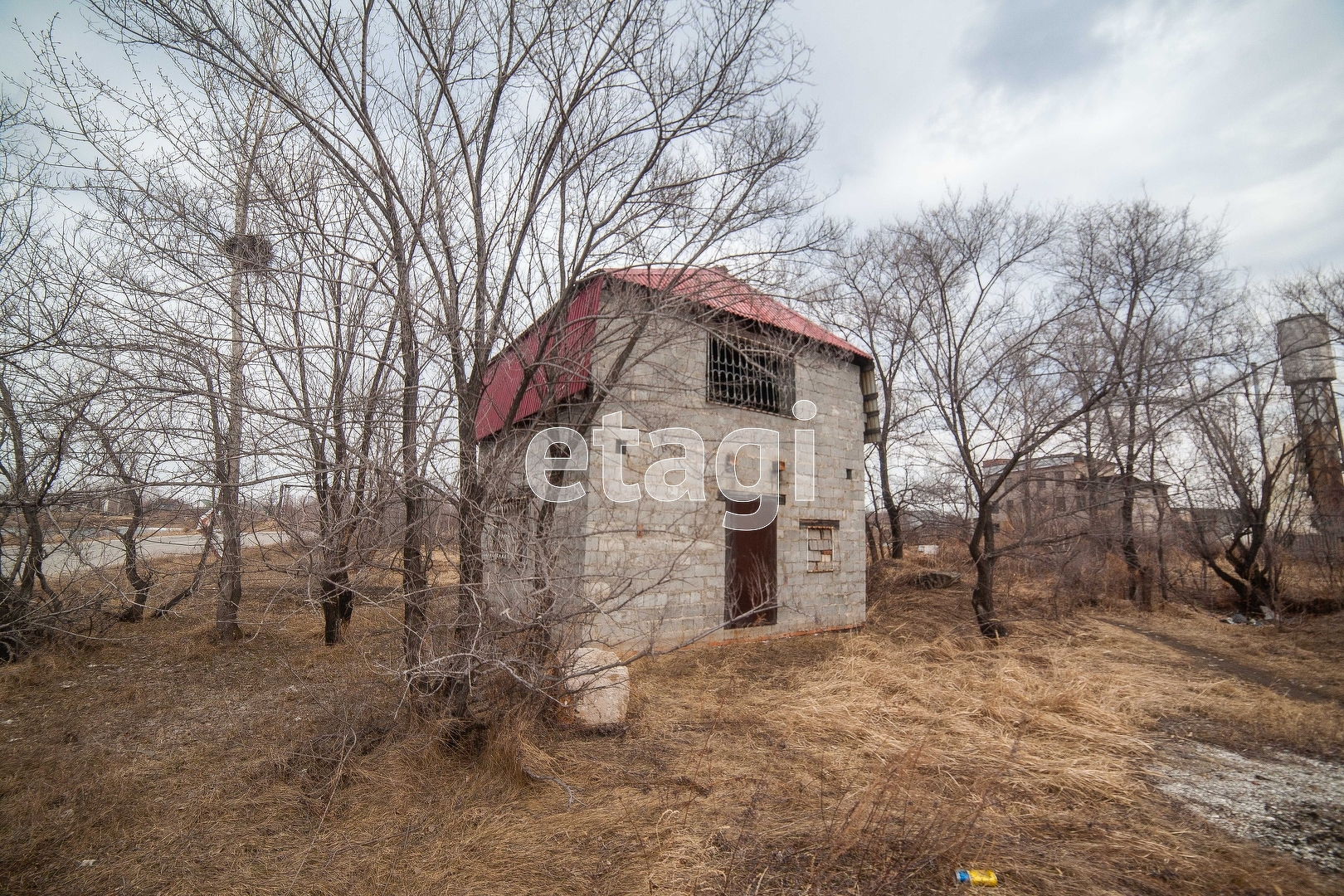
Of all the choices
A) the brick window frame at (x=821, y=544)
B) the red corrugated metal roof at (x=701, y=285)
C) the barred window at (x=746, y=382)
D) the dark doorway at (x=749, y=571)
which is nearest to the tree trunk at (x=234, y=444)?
the red corrugated metal roof at (x=701, y=285)

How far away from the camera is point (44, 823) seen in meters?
3.34

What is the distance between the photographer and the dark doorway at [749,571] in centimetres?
834

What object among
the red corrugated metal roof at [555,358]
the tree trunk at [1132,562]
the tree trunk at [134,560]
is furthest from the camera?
the tree trunk at [1132,562]

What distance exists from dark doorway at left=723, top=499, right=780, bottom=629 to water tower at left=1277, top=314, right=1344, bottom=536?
10.1 m

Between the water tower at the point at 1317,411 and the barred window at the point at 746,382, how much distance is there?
30.0ft

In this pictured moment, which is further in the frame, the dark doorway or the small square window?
the small square window

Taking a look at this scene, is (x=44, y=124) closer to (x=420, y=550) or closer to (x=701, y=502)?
(x=420, y=550)

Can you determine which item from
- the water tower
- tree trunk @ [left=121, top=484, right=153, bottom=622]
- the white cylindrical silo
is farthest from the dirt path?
tree trunk @ [left=121, top=484, right=153, bottom=622]

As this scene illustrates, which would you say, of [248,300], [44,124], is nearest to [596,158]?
[248,300]

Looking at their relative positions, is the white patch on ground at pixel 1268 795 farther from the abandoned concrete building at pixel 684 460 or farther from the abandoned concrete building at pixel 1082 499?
the abandoned concrete building at pixel 1082 499

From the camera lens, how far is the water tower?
10234mm

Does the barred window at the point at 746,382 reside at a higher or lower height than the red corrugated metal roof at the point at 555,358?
higher

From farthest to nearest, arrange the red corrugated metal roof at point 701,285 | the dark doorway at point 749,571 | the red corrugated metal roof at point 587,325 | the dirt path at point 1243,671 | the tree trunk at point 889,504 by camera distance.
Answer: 1. the tree trunk at point 889,504
2. the dark doorway at point 749,571
3. the dirt path at point 1243,671
4. the red corrugated metal roof at point 701,285
5. the red corrugated metal roof at point 587,325

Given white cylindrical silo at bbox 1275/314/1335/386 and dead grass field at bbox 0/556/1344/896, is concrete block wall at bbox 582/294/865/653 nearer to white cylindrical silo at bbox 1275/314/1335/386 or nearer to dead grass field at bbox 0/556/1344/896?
dead grass field at bbox 0/556/1344/896
